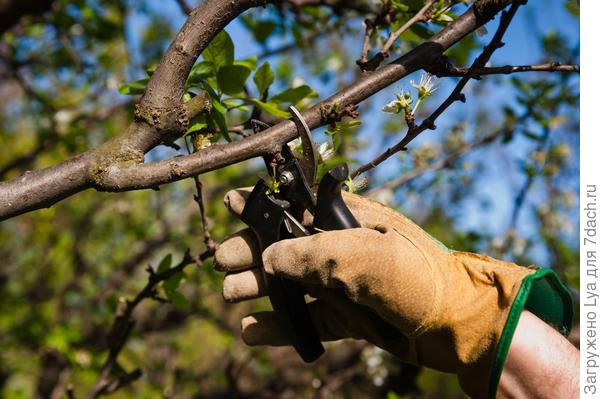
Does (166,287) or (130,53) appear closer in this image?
(166,287)

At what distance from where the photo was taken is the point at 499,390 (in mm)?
1225

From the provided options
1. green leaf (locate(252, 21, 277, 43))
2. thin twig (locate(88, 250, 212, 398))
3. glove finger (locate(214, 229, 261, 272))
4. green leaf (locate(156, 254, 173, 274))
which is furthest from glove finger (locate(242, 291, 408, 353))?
green leaf (locate(252, 21, 277, 43))

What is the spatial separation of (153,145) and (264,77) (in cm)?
38

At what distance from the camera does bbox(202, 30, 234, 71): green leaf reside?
132cm

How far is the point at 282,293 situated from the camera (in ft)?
4.61

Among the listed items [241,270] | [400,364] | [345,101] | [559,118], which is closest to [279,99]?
[345,101]

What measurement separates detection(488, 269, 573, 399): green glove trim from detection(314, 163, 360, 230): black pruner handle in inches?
15.3

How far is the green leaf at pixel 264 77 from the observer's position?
4.71ft

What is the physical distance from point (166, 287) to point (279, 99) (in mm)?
660

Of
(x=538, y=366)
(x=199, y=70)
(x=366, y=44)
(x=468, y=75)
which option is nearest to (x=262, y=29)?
(x=366, y=44)

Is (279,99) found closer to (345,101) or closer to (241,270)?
(345,101)

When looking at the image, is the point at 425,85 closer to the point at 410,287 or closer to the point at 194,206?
the point at 410,287

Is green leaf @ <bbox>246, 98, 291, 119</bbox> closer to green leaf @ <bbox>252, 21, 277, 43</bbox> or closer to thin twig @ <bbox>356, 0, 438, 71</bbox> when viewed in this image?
thin twig @ <bbox>356, 0, 438, 71</bbox>
